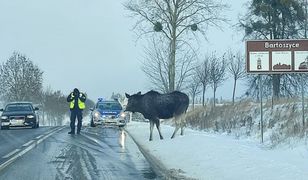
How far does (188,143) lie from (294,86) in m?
22.6

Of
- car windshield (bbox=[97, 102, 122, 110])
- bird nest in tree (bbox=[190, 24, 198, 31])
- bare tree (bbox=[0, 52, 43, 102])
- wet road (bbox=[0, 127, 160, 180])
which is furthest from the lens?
bare tree (bbox=[0, 52, 43, 102])

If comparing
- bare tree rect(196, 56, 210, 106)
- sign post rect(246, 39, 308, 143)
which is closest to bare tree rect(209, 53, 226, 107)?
bare tree rect(196, 56, 210, 106)

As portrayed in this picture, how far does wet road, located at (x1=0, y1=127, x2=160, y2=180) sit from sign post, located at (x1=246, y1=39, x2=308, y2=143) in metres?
4.76

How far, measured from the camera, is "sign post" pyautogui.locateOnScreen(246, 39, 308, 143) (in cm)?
1777

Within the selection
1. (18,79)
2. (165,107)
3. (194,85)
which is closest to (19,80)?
(18,79)

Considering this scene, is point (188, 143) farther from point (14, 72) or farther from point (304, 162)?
point (14, 72)

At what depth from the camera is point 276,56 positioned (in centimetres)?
1802

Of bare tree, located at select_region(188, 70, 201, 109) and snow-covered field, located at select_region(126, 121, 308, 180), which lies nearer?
snow-covered field, located at select_region(126, 121, 308, 180)

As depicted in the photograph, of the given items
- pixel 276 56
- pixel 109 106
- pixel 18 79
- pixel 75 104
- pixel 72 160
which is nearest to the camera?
pixel 72 160

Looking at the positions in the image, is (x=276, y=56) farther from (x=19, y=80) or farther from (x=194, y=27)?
(x=19, y=80)

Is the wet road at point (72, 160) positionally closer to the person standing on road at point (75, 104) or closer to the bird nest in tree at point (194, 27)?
the person standing on road at point (75, 104)

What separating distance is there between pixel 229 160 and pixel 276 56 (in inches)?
240

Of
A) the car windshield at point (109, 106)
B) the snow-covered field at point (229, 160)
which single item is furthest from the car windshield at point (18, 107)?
the snow-covered field at point (229, 160)

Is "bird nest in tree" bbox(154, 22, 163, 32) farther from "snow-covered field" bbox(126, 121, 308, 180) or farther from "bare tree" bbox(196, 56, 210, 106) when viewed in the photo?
"snow-covered field" bbox(126, 121, 308, 180)
